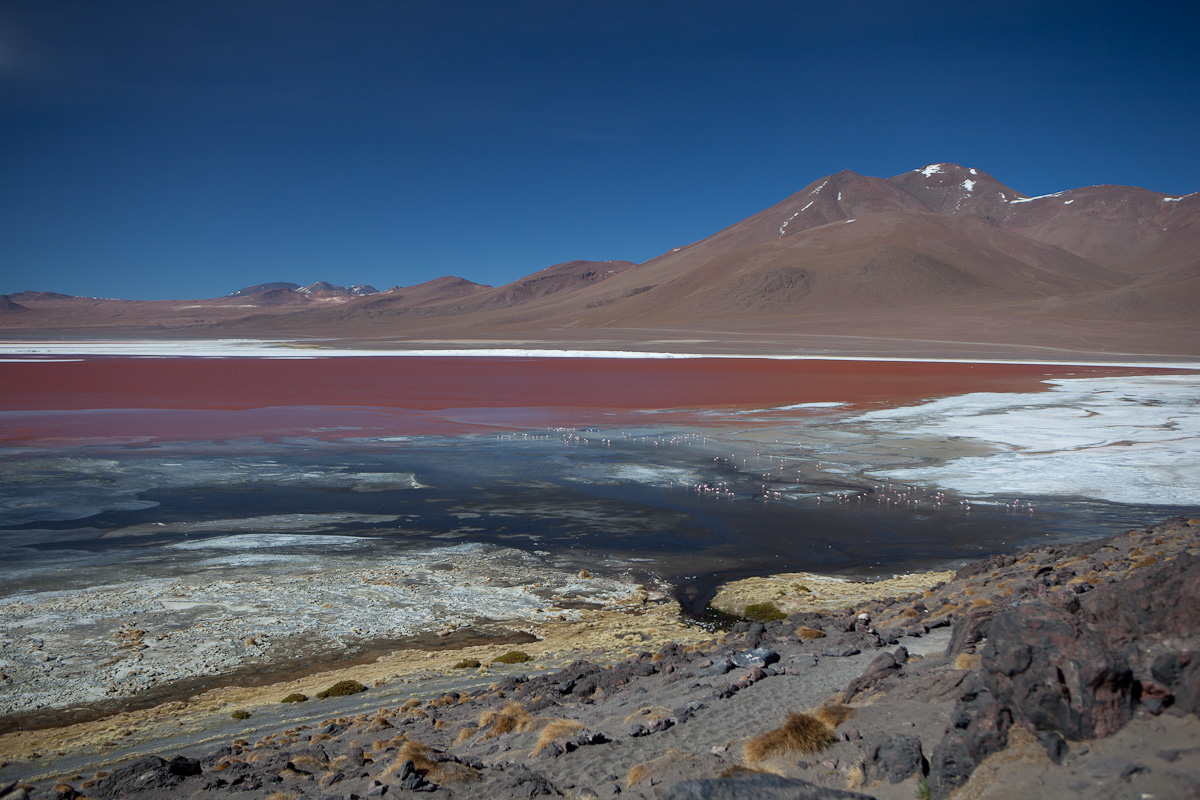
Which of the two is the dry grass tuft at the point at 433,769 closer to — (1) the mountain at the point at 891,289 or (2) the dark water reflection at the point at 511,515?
(2) the dark water reflection at the point at 511,515

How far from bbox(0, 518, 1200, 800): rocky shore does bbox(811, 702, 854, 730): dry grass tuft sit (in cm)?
1

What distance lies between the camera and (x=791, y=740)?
12.9ft

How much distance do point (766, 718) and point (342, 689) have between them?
3199 millimetres

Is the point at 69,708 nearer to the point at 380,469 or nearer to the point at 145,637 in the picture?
the point at 145,637

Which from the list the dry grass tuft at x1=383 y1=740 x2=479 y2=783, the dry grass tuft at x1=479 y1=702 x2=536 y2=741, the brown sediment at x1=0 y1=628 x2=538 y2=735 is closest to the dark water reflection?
the brown sediment at x1=0 y1=628 x2=538 y2=735

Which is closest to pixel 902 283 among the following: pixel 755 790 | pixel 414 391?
pixel 414 391

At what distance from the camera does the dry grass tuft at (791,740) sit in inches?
153

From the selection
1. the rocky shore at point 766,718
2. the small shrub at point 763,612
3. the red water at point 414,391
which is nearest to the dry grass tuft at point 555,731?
the rocky shore at point 766,718

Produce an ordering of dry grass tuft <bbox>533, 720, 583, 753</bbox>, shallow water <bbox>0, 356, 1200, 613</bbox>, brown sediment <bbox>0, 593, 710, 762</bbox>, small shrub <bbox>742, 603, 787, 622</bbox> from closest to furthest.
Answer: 1. dry grass tuft <bbox>533, 720, 583, 753</bbox>
2. brown sediment <bbox>0, 593, 710, 762</bbox>
3. small shrub <bbox>742, 603, 787, 622</bbox>
4. shallow water <bbox>0, 356, 1200, 613</bbox>

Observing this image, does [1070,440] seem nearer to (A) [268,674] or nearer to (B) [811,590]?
(B) [811,590]

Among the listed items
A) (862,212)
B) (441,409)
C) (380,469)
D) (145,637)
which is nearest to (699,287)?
(862,212)

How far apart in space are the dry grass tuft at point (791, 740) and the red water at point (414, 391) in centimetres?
1722

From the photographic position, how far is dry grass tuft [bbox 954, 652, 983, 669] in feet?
14.2

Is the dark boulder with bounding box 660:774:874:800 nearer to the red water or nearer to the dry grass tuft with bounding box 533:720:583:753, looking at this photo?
the dry grass tuft with bounding box 533:720:583:753
